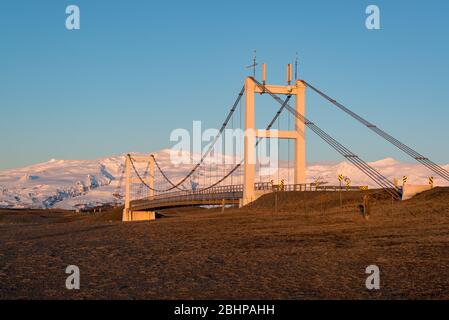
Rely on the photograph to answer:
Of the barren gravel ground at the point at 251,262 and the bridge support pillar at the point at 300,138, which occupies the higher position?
the bridge support pillar at the point at 300,138

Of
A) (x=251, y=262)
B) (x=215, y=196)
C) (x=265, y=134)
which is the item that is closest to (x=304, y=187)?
(x=265, y=134)

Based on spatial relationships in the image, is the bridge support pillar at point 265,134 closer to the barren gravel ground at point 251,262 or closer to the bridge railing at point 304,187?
the bridge railing at point 304,187

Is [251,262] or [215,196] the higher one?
[251,262]

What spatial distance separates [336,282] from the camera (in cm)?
1278

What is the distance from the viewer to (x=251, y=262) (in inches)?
629

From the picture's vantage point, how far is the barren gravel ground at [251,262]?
1205 cm

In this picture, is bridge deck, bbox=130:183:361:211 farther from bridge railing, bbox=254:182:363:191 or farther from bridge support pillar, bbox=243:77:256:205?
bridge support pillar, bbox=243:77:256:205

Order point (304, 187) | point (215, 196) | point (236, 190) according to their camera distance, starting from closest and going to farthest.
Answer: point (304, 187)
point (236, 190)
point (215, 196)

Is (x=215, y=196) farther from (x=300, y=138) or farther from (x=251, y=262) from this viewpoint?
(x=251, y=262)

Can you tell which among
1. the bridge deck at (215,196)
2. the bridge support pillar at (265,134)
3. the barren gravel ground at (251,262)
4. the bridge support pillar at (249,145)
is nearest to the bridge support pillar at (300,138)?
the bridge support pillar at (265,134)

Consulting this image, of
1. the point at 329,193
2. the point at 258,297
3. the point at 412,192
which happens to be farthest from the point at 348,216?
the point at 258,297
